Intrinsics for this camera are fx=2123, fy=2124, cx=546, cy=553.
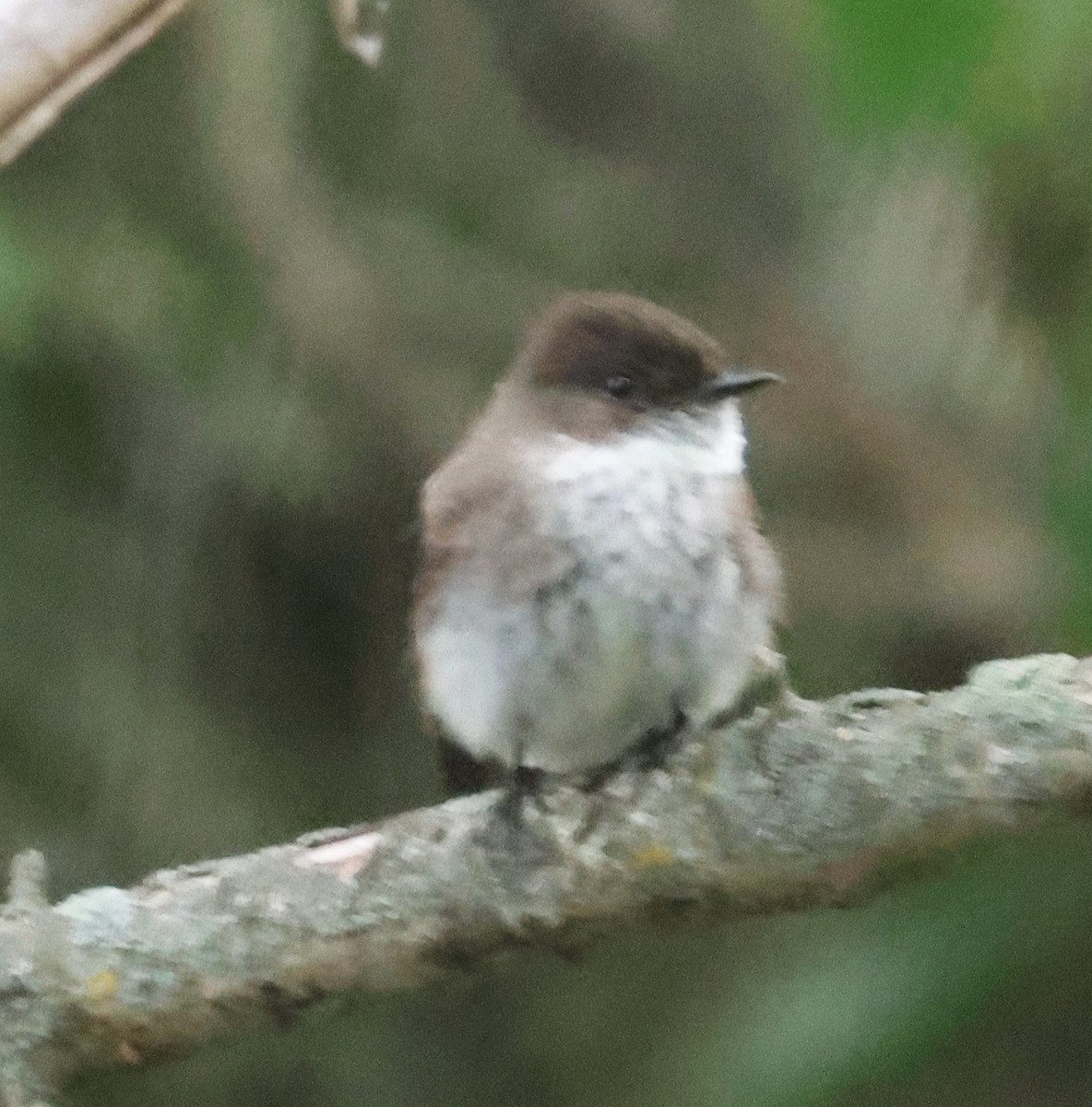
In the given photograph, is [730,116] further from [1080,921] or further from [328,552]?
[1080,921]

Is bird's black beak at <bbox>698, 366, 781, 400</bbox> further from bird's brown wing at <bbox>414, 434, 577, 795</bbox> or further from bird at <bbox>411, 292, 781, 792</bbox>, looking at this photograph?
bird's brown wing at <bbox>414, 434, 577, 795</bbox>

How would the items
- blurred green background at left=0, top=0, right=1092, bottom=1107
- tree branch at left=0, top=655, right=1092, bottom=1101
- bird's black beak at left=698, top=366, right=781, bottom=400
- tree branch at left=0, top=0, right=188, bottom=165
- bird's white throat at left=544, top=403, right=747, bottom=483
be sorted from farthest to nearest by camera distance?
blurred green background at left=0, top=0, right=1092, bottom=1107, bird's black beak at left=698, top=366, right=781, bottom=400, bird's white throat at left=544, top=403, right=747, bottom=483, tree branch at left=0, top=655, right=1092, bottom=1101, tree branch at left=0, top=0, right=188, bottom=165

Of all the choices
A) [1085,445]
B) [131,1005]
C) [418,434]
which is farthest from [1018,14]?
[418,434]

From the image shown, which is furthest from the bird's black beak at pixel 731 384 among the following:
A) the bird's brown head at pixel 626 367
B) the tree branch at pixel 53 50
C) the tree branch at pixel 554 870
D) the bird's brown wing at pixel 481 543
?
the tree branch at pixel 53 50

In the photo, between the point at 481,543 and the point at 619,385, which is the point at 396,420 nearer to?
the point at 619,385

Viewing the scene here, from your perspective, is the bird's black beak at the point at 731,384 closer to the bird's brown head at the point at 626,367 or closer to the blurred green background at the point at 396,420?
the bird's brown head at the point at 626,367

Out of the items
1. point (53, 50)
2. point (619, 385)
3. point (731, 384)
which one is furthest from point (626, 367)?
point (53, 50)

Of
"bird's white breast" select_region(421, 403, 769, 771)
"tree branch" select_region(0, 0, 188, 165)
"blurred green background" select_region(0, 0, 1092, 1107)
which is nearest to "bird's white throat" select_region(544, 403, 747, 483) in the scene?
"bird's white breast" select_region(421, 403, 769, 771)
